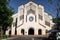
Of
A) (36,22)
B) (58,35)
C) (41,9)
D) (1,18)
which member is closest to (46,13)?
(41,9)

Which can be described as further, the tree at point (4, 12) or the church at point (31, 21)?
the church at point (31, 21)

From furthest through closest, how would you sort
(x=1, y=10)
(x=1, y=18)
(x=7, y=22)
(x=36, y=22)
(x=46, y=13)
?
(x=46, y=13), (x=36, y=22), (x=7, y=22), (x=1, y=18), (x=1, y=10)

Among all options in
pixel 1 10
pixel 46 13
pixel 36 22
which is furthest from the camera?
pixel 46 13

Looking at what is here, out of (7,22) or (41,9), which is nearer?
(7,22)

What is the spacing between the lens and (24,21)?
7506 centimetres

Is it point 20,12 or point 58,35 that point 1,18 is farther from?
point 58,35

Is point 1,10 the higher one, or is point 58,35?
point 1,10

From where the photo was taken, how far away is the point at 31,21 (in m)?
74.8

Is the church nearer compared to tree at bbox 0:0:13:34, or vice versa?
tree at bbox 0:0:13:34

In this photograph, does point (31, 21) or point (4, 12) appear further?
point (31, 21)

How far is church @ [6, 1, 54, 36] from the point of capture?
244ft

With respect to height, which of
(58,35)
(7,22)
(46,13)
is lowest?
(58,35)

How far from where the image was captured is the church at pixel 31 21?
74.2m

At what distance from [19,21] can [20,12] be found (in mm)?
3830
